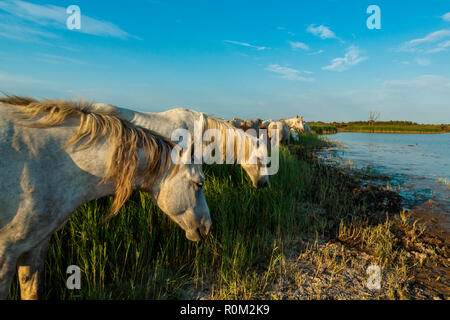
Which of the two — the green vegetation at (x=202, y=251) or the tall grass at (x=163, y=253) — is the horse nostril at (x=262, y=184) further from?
the tall grass at (x=163, y=253)

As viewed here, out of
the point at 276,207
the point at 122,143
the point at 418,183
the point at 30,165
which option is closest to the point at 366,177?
the point at 418,183

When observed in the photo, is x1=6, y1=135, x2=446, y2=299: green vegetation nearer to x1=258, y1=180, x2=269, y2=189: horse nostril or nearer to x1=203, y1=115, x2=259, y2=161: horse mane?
x1=258, y1=180, x2=269, y2=189: horse nostril

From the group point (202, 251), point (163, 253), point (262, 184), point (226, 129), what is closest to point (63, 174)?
point (163, 253)

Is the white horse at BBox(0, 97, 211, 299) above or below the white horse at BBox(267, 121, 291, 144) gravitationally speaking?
below

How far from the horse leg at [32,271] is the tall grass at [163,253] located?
250 mm

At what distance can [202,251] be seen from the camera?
3021 millimetres

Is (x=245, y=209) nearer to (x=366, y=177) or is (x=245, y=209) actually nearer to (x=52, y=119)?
(x=52, y=119)

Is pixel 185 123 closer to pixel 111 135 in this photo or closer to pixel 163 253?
pixel 163 253

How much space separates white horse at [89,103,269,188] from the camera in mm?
4578

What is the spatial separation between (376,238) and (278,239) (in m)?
1.63

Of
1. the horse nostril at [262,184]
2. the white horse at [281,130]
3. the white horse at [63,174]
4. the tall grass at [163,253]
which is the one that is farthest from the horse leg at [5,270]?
the white horse at [281,130]

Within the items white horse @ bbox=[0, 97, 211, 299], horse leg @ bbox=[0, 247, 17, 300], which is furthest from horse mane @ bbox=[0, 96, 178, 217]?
horse leg @ bbox=[0, 247, 17, 300]

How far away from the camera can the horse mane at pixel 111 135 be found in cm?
163

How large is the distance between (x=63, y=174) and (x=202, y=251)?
80.8 inches
